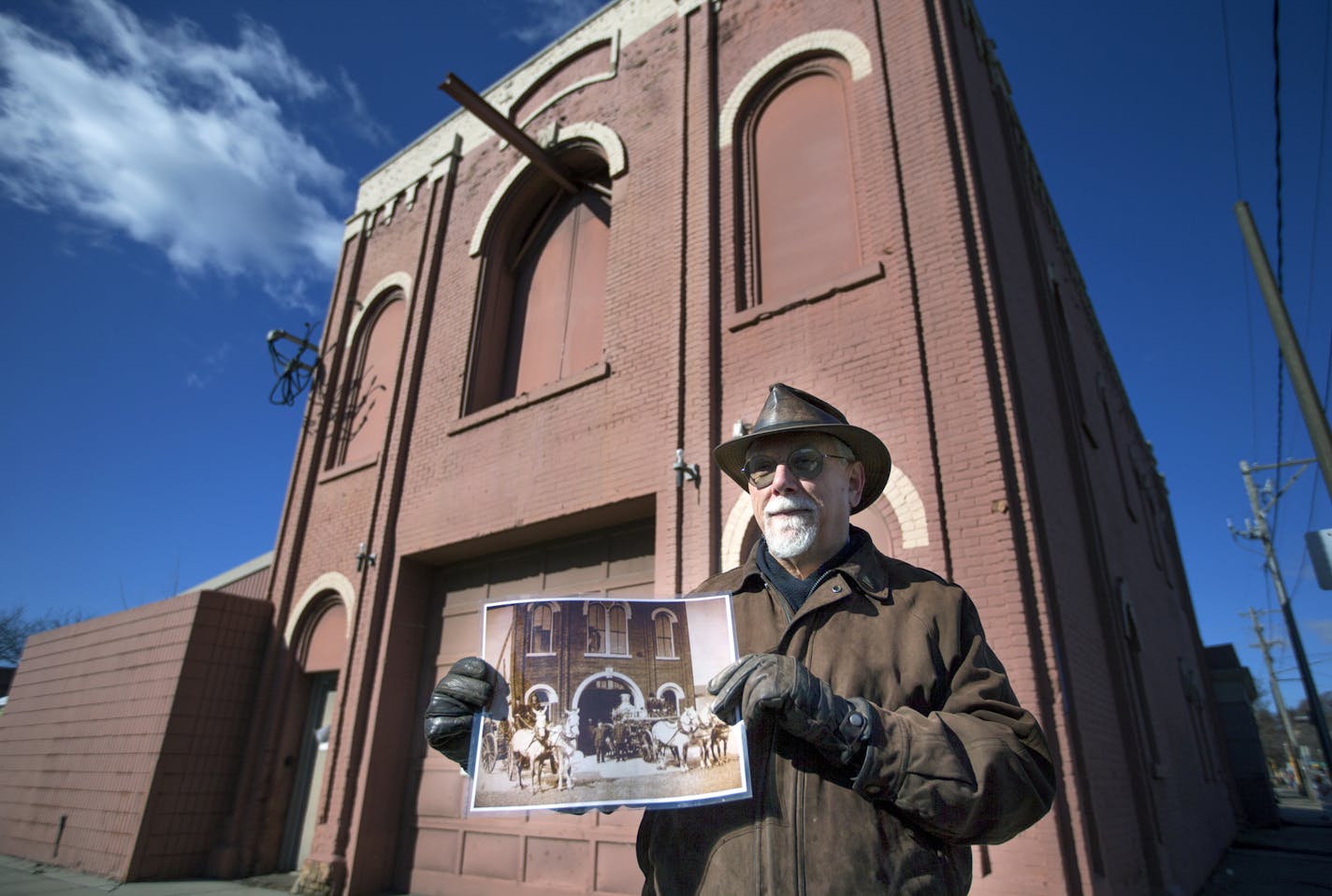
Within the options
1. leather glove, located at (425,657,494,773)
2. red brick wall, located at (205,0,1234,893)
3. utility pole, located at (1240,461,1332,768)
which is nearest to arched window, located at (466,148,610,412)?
red brick wall, located at (205,0,1234,893)

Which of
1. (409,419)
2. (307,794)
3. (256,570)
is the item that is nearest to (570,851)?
(307,794)

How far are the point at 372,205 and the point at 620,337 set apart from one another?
7.53 m

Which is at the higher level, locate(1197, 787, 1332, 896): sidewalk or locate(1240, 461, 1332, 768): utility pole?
locate(1240, 461, 1332, 768): utility pole

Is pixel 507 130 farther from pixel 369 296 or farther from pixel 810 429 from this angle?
pixel 810 429

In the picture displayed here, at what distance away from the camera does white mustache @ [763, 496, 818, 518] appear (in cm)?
204

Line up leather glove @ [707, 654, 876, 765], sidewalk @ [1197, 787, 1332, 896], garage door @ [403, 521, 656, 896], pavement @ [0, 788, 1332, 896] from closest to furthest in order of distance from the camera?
1. leather glove @ [707, 654, 876, 765]
2. garage door @ [403, 521, 656, 896]
3. pavement @ [0, 788, 1332, 896]
4. sidewalk @ [1197, 787, 1332, 896]

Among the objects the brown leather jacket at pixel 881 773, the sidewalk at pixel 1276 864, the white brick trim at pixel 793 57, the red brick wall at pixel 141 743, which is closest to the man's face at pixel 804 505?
the brown leather jacket at pixel 881 773

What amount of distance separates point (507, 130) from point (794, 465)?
930 cm

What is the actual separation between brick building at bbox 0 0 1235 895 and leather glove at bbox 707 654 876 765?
3877 mm

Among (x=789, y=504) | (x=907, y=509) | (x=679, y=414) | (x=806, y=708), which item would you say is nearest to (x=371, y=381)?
(x=679, y=414)

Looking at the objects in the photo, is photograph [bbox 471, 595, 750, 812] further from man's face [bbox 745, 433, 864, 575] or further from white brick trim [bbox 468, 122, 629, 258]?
white brick trim [bbox 468, 122, 629, 258]

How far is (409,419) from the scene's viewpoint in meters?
10.2

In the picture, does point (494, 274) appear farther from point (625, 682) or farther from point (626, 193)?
point (625, 682)

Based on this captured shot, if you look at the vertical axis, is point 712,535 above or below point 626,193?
below
